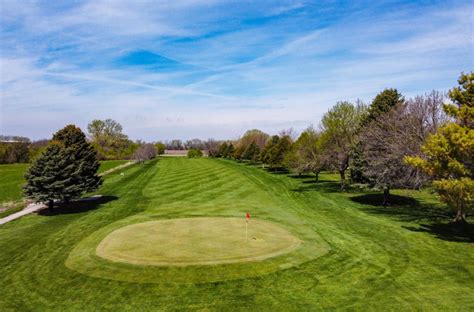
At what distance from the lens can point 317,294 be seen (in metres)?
13.8

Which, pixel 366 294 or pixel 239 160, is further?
pixel 239 160

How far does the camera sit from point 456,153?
19.3m

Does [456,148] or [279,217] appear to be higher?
[456,148]

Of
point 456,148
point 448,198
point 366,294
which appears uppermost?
point 456,148

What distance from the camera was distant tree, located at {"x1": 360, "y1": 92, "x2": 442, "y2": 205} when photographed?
28.5 metres

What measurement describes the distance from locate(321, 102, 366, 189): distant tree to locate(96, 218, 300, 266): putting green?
21.8 m

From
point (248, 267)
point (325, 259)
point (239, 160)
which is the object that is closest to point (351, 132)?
point (325, 259)

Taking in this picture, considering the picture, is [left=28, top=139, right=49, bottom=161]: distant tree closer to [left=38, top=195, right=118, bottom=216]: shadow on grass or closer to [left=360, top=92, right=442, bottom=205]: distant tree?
[left=38, top=195, right=118, bottom=216]: shadow on grass

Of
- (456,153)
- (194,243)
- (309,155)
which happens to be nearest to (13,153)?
(309,155)

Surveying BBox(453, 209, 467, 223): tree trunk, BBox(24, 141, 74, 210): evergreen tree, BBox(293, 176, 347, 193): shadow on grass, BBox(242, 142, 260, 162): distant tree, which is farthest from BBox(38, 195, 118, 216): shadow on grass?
BBox(242, 142, 260, 162): distant tree

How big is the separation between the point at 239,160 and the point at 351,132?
3405 inches

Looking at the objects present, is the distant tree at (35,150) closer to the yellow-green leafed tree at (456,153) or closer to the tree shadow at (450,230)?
the yellow-green leafed tree at (456,153)

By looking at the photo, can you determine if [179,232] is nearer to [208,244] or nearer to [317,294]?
[208,244]

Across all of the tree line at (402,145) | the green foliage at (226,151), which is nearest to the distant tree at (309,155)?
the tree line at (402,145)
